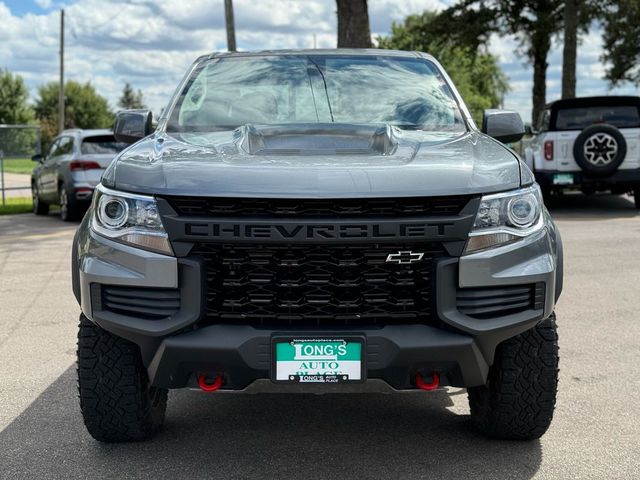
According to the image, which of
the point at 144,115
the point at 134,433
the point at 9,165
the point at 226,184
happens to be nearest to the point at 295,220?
the point at 226,184

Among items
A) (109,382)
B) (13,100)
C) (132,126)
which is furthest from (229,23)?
(13,100)

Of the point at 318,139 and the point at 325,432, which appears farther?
the point at 325,432

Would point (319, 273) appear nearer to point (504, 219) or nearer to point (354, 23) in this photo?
point (504, 219)

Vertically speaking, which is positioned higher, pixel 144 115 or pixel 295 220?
pixel 144 115

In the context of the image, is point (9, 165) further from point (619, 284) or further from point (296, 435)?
point (296, 435)

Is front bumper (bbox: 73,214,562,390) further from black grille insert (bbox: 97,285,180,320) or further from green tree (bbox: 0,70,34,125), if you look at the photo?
green tree (bbox: 0,70,34,125)

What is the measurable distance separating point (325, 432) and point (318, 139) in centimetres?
133

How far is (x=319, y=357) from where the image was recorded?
3.37 metres

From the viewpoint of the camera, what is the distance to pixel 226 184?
338cm

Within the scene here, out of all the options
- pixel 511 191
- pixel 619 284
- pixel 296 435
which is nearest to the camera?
pixel 511 191

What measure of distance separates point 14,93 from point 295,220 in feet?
268

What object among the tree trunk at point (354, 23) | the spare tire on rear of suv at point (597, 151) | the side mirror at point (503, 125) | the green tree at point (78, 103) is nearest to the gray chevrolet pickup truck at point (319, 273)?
the side mirror at point (503, 125)

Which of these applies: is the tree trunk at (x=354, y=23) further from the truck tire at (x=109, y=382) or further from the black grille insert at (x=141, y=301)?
the black grille insert at (x=141, y=301)

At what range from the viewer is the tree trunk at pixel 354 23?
20984 millimetres
